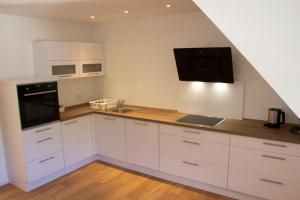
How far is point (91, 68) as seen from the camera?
4027 millimetres

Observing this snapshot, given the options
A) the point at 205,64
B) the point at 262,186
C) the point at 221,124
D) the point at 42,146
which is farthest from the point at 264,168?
the point at 42,146

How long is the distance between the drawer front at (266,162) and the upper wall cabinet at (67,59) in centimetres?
257

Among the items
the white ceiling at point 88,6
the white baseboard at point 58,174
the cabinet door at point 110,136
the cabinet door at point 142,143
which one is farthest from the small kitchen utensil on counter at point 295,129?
the white baseboard at point 58,174

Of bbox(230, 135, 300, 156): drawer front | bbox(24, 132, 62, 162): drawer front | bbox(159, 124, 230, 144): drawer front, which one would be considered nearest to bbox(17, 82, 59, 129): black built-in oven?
bbox(24, 132, 62, 162): drawer front

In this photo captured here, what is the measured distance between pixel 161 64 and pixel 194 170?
1620 mm

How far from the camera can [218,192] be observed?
291 cm

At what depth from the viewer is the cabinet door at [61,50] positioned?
3.35 meters

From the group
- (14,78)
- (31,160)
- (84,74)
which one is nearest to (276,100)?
(84,74)

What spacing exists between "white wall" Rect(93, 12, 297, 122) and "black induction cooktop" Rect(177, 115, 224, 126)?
0.15 meters

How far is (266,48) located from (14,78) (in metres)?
3.24

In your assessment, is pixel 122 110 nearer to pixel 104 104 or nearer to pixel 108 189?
pixel 104 104

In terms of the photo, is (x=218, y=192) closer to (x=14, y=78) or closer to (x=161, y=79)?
(x=161, y=79)

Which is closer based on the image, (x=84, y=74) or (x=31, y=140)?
(x=31, y=140)

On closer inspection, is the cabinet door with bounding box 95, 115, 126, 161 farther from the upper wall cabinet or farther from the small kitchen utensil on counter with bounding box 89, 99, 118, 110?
the upper wall cabinet
